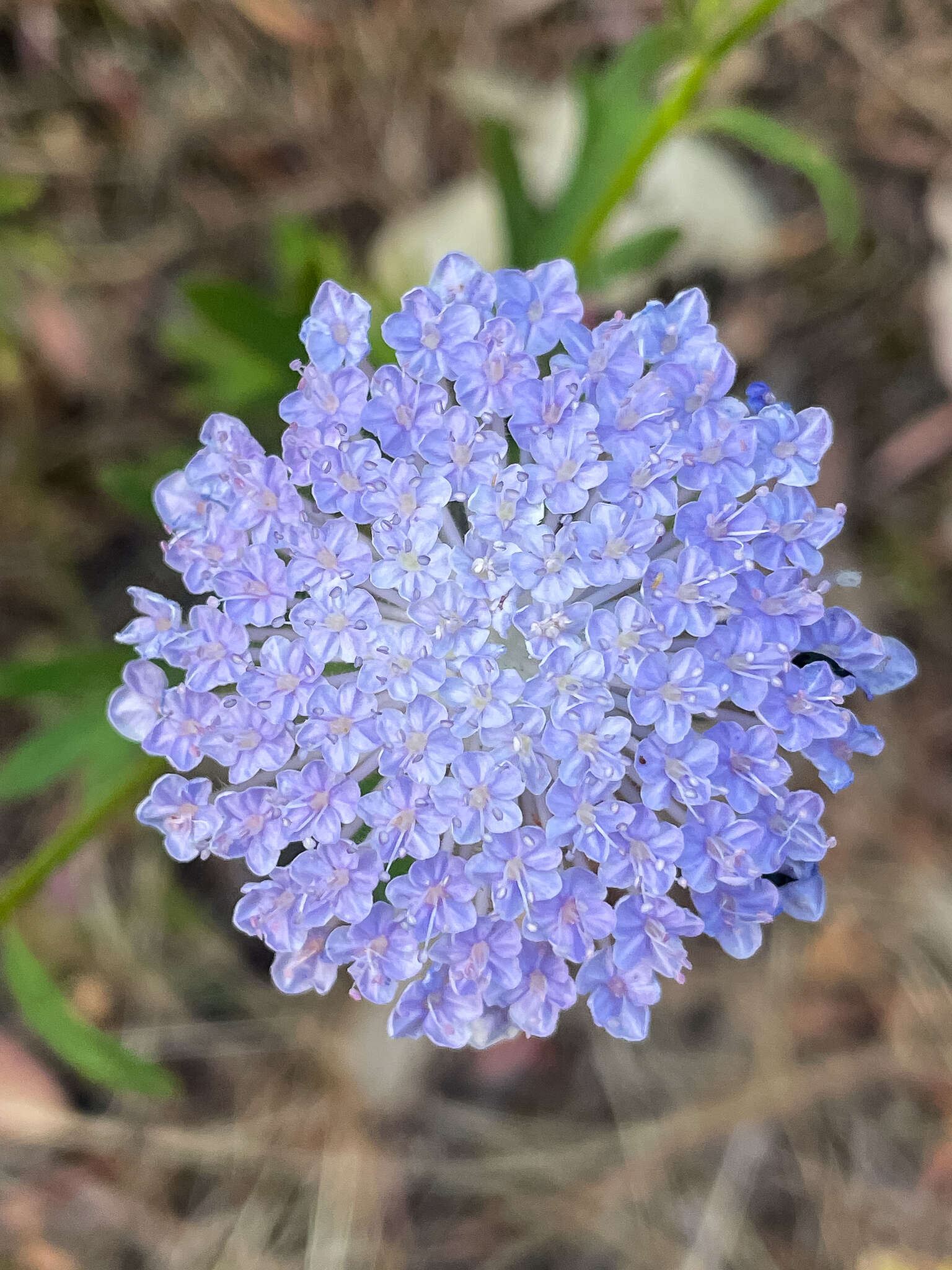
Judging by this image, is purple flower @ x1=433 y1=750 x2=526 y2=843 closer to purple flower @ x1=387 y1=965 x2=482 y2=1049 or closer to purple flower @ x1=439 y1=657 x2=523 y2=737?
purple flower @ x1=439 y1=657 x2=523 y2=737

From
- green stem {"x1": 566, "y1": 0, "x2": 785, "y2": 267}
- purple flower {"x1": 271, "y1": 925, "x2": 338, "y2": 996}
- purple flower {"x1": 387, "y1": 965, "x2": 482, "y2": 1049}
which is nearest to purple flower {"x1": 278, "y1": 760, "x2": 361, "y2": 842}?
purple flower {"x1": 271, "y1": 925, "x2": 338, "y2": 996}

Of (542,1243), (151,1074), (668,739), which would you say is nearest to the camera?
(668,739)

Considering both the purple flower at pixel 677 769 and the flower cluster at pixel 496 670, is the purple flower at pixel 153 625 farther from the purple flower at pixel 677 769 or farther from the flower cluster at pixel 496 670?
the purple flower at pixel 677 769

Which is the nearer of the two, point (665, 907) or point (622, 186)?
point (665, 907)

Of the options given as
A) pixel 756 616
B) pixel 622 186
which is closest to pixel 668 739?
pixel 756 616

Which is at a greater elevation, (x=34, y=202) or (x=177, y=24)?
(x=177, y=24)

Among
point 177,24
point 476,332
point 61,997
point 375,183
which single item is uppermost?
point 177,24

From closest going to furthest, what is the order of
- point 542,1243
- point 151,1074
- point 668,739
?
point 668,739
point 151,1074
point 542,1243

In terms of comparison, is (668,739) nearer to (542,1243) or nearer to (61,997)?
(61,997)
